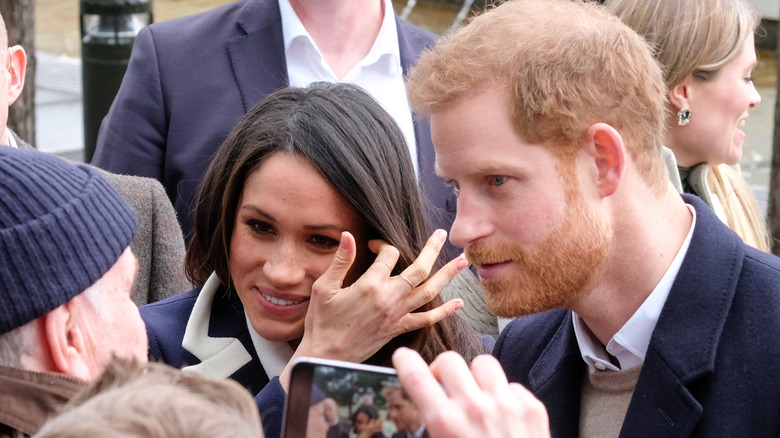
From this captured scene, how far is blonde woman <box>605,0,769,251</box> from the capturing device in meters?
3.56

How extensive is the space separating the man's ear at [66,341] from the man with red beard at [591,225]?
0.93 metres

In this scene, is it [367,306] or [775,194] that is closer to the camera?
[367,306]

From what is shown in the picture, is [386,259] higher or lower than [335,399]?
lower

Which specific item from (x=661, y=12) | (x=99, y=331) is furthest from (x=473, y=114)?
(x=661, y=12)

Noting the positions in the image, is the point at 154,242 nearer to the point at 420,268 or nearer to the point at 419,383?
the point at 420,268

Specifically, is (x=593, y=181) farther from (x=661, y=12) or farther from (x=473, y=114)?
(x=661, y=12)

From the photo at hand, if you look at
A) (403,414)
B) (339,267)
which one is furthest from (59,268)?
(339,267)

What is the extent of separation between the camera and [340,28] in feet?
13.7

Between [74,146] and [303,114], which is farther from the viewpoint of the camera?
[74,146]

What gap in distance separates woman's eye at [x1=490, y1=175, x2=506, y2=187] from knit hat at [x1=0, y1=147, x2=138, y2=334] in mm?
906

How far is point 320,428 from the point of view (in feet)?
5.17

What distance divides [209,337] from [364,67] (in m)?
1.52

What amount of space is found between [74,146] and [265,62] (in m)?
7.11

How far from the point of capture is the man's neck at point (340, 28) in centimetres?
413
